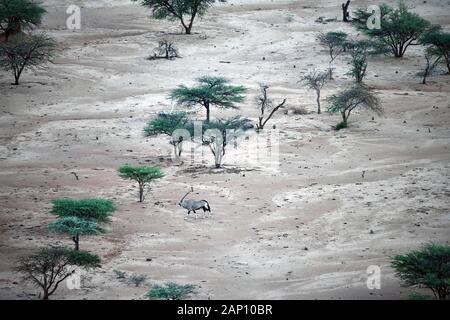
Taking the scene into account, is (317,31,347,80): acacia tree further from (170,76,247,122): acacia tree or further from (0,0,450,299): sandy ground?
(170,76,247,122): acacia tree

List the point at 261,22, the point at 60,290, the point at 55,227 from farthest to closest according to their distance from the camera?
the point at 261,22 → the point at 55,227 → the point at 60,290

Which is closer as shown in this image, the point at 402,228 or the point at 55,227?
the point at 55,227

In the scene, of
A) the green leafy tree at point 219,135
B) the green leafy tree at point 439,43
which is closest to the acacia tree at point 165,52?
the green leafy tree at point 439,43
